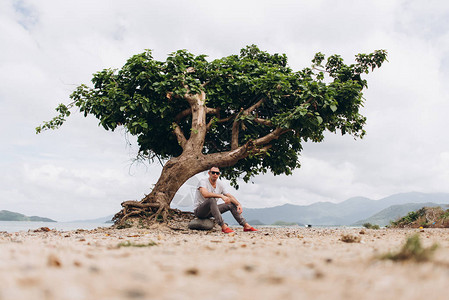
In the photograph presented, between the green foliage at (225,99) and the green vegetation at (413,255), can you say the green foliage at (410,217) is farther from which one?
Result: the green vegetation at (413,255)

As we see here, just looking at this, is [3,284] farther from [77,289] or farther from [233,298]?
[233,298]

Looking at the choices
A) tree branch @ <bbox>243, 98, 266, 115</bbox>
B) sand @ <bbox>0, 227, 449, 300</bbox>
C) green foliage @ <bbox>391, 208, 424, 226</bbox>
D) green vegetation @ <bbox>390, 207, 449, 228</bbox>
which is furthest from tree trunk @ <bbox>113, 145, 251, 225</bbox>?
green foliage @ <bbox>391, 208, 424, 226</bbox>

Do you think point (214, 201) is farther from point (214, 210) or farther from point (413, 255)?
point (413, 255)

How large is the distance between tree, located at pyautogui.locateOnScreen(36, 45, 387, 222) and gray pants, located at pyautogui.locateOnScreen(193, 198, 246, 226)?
2.14 meters

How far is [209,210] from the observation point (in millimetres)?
11047

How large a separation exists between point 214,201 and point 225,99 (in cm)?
545

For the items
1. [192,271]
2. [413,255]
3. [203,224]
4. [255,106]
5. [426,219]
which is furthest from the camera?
[426,219]

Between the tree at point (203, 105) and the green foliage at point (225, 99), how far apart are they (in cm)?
4

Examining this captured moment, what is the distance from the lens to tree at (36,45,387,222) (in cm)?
1306

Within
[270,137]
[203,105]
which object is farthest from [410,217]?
[203,105]

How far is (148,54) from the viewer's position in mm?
13695

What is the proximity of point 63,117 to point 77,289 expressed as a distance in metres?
15.6

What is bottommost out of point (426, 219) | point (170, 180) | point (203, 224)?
point (426, 219)

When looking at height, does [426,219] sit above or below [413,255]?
below
